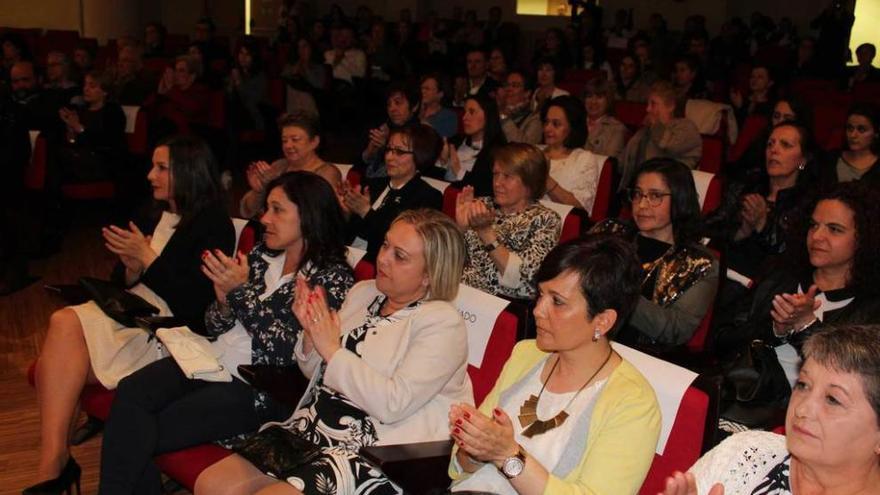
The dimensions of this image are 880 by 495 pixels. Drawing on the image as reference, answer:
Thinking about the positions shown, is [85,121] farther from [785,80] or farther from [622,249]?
[785,80]

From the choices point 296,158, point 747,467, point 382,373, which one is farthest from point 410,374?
point 296,158

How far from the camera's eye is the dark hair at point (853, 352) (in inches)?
73.8

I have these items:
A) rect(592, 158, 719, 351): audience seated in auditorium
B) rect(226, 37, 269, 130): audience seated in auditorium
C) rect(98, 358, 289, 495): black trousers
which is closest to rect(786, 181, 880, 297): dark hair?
rect(592, 158, 719, 351): audience seated in auditorium

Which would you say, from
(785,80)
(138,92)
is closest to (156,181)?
(138,92)

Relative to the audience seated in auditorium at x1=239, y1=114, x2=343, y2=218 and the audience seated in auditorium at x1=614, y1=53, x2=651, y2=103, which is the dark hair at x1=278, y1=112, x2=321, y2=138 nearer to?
the audience seated in auditorium at x1=239, y1=114, x2=343, y2=218

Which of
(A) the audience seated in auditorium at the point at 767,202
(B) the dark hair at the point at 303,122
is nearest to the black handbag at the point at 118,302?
(B) the dark hair at the point at 303,122

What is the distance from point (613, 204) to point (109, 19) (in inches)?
389

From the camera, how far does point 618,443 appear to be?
2.24 metres

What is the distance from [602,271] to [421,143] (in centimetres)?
245

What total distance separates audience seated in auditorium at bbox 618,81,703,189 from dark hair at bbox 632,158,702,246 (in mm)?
2349

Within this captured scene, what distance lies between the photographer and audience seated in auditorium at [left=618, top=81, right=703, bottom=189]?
6078 mm

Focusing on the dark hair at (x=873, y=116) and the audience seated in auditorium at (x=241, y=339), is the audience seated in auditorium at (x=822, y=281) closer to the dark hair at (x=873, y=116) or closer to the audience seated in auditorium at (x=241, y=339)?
the audience seated in auditorium at (x=241, y=339)

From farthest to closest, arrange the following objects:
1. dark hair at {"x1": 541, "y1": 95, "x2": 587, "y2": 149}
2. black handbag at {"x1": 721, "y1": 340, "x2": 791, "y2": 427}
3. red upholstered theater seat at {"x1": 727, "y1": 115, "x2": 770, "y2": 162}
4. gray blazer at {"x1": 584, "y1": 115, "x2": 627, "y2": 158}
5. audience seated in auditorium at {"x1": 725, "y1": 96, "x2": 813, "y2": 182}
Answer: red upholstered theater seat at {"x1": 727, "y1": 115, "x2": 770, "y2": 162} → gray blazer at {"x1": 584, "y1": 115, "x2": 627, "y2": 158} → audience seated in auditorium at {"x1": 725, "y1": 96, "x2": 813, "y2": 182} → dark hair at {"x1": 541, "y1": 95, "x2": 587, "y2": 149} → black handbag at {"x1": 721, "y1": 340, "x2": 791, "y2": 427}

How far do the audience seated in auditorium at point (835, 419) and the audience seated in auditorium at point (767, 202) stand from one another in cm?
187
